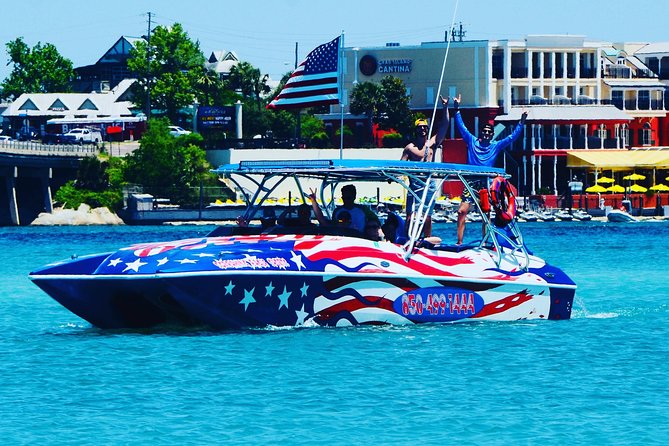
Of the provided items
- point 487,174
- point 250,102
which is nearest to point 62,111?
point 250,102

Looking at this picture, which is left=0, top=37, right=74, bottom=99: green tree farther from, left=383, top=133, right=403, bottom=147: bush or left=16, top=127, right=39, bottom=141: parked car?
left=383, top=133, right=403, bottom=147: bush

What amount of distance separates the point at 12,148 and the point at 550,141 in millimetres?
34824

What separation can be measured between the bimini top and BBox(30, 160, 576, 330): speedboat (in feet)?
0.07

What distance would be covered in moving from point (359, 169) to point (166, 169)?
242 feet

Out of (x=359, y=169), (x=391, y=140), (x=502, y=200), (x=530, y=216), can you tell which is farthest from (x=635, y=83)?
(x=359, y=169)

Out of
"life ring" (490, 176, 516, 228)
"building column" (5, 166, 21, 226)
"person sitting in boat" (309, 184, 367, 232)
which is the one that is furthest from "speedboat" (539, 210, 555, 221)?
"person sitting in boat" (309, 184, 367, 232)

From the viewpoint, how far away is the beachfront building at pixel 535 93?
99438 millimetres

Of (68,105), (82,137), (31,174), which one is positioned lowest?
(31,174)

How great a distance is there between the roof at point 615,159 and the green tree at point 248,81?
100ft

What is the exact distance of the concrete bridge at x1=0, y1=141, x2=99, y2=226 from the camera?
89969mm

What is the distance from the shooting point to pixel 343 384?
17.3 metres

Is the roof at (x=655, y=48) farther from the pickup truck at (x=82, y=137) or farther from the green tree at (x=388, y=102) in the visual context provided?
the pickup truck at (x=82, y=137)

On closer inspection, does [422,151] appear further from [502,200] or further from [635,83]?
[635,83]

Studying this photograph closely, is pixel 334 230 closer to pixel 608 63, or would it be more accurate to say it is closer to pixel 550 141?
pixel 550 141
